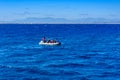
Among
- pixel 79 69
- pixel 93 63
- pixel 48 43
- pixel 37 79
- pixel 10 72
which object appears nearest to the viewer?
pixel 37 79

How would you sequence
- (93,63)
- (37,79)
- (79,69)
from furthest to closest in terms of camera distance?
(93,63) → (79,69) → (37,79)

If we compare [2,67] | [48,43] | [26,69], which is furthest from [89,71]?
[48,43]

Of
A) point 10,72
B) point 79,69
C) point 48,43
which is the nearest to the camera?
point 10,72

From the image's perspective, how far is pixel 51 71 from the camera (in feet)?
188

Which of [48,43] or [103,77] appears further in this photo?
[48,43]

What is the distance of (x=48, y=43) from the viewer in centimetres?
10100

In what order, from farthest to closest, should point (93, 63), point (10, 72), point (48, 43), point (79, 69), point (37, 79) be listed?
1. point (48, 43)
2. point (93, 63)
3. point (79, 69)
4. point (10, 72)
5. point (37, 79)

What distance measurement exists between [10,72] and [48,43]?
45.6m

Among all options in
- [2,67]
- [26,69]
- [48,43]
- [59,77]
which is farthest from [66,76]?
[48,43]

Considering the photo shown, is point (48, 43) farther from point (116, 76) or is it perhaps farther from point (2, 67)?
point (116, 76)

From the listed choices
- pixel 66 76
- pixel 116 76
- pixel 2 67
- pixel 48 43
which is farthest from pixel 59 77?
pixel 48 43

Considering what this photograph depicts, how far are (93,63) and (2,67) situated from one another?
58.9 feet

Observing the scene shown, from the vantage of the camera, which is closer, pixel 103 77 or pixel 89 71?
pixel 103 77

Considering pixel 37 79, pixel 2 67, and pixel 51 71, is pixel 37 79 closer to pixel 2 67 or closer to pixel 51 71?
pixel 51 71
